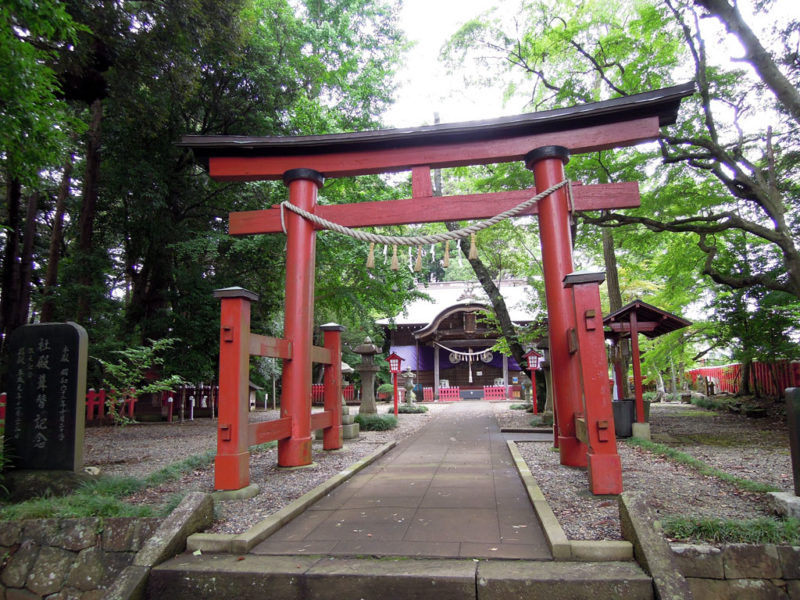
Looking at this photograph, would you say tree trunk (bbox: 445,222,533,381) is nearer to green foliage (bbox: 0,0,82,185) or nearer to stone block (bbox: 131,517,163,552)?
green foliage (bbox: 0,0,82,185)

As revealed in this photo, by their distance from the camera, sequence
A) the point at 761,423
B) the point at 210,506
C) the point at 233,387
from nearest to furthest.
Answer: the point at 210,506 < the point at 233,387 < the point at 761,423

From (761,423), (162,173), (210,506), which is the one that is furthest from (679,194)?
(162,173)

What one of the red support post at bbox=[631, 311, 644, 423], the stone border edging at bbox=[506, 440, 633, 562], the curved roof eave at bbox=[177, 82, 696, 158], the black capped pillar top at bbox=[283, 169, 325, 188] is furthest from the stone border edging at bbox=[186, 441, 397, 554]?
the red support post at bbox=[631, 311, 644, 423]

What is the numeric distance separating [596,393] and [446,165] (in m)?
3.50

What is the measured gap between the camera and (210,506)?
3713mm

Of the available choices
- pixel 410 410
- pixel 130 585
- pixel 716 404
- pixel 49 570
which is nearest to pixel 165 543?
pixel 130 585

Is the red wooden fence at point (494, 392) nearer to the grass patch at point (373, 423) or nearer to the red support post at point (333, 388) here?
the grass patch at point (373, 423)

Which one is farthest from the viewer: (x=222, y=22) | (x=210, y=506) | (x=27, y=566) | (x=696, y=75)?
(x=222, y=22)

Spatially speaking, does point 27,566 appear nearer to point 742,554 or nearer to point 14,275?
point 742,554

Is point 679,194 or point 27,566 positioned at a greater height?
point 679,194

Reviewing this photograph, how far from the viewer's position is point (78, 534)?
3471mm

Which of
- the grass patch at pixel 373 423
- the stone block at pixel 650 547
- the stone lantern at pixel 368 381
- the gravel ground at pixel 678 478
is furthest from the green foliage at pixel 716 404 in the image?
the stone block at pixel 650 547

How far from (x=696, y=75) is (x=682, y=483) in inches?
295

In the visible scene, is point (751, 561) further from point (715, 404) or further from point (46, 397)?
point (715, 404)
